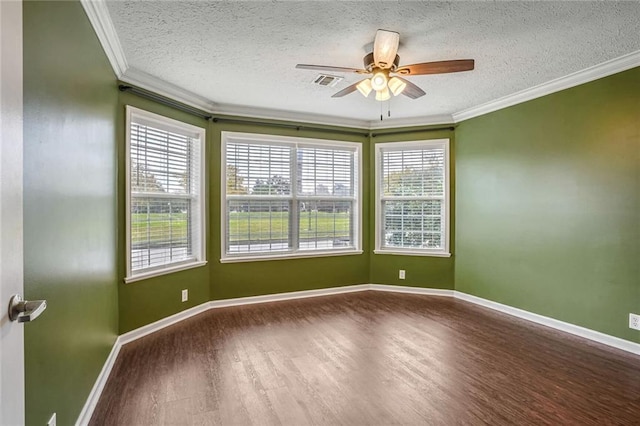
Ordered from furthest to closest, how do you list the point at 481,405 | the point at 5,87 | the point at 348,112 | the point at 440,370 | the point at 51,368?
the point at 348,112 < the point at 440,370 < the point at 481,405 < the point at 51,368 < the point at 5,87

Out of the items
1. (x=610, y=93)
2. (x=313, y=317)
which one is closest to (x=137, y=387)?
(x=313, y=317)

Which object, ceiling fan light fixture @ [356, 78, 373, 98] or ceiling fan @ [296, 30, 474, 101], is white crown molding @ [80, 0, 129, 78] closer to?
ceiling fan @ [296, 30, 474, 101]

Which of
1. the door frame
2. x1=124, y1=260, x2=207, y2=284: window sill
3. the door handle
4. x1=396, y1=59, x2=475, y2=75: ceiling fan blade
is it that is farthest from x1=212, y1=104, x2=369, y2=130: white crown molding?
the door handle

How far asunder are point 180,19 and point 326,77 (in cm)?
138

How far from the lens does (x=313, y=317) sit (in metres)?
3.64

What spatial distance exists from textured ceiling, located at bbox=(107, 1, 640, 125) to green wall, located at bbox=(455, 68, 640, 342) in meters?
0.45

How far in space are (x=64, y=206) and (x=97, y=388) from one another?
1.33 meters

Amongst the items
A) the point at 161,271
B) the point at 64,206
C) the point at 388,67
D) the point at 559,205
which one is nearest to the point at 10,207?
the point at 64,206

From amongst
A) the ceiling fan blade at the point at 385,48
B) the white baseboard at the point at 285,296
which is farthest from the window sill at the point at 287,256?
the ceiling fan blade at the point at 385,48

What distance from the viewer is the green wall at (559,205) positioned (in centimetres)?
281

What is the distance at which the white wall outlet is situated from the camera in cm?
272

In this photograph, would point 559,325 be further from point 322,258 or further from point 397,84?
point 397,84

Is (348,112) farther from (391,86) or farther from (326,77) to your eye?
(391,86)

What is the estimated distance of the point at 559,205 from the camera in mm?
3295
